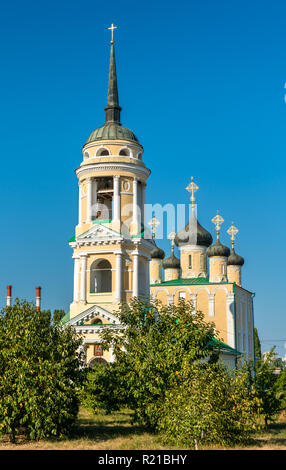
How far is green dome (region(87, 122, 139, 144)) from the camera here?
36.1m

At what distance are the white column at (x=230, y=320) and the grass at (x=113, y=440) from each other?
22.9 m

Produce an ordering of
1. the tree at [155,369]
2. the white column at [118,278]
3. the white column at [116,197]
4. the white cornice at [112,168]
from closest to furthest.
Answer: the tree at [155,369] < the white column at [118,278] < the white column at [116,197] < the white cornice at [112,168]

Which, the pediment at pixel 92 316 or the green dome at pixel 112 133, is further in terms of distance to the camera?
the green dome at pixel 112 133

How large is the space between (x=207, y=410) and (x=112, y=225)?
63.4ft

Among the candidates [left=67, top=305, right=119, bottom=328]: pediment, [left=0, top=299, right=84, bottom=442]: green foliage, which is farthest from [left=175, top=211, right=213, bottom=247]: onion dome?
[left=0, top=299, right=84, bottom=442]: green foliage

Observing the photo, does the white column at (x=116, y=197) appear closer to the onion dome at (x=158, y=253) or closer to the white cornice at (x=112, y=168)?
the white cornice at (x=112, y=168)

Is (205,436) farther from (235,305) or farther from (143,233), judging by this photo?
(235,305)

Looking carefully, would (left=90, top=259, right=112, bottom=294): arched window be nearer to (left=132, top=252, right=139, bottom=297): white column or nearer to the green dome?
(left=132, top=252, right=139, bottom=297): white column

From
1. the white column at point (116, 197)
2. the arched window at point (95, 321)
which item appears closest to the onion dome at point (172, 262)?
the white column at point (116, 197)

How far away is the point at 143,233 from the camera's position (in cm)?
3575

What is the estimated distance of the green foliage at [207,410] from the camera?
16.8 meters

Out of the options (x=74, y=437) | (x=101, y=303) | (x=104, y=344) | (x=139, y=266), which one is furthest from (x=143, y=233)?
(x=74, y=437)

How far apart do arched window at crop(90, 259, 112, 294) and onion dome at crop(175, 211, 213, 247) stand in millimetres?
18143

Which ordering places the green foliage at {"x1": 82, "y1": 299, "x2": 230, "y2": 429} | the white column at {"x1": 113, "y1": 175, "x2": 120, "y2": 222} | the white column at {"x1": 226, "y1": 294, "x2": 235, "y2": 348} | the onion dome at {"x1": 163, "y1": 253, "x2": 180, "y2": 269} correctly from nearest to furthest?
the green foliage at {"x1": 82, "y1": 299, "x2": 230, "y2": 429} → the white column at {"x1": 113, "y1": 175, "x2": 120, "y2": 222} → the white column at {"x1": 226, "y1": 294, "x2": 235, "y2": 348} → the onion dome at {"x1": 163, "y1": 253, "x2": 180, "y2": 269}
